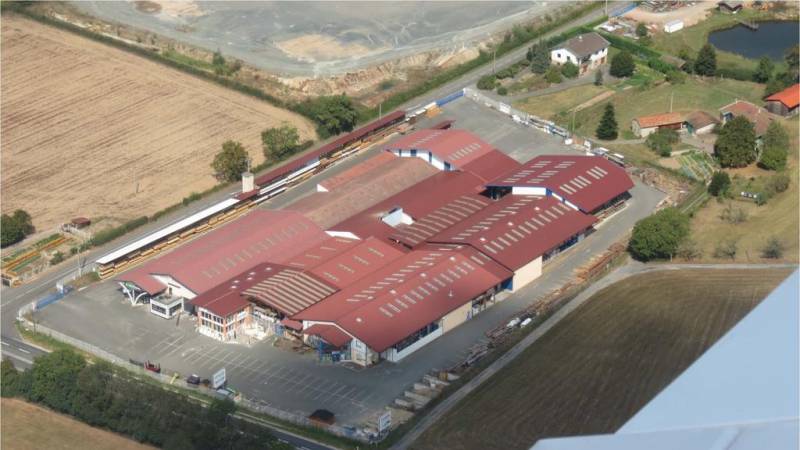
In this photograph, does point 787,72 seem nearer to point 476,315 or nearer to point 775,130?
point 775,130

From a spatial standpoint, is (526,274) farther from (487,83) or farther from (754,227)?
(487,83)

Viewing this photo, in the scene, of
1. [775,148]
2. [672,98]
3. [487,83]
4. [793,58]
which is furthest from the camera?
[793,58]

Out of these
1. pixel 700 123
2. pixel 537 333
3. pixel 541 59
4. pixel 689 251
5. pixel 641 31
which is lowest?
pixel 537 333

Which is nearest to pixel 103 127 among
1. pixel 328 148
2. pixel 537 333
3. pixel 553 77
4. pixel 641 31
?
pixel 328 148

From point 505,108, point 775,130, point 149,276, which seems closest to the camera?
point 149,276

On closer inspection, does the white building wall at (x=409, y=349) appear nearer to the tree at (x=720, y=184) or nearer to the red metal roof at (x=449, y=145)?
the red metal roof at (x=449, y=145)

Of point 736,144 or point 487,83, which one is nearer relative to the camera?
point 736,144

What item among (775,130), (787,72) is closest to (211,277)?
(775,130)

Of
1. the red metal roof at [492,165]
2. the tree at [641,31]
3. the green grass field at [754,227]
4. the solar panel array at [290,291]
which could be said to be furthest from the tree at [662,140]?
the solar panel array at [290,291]
